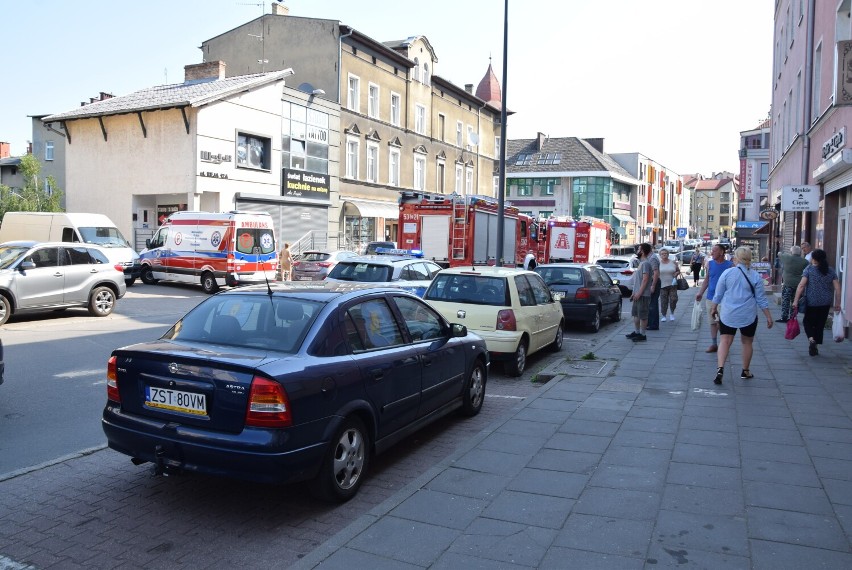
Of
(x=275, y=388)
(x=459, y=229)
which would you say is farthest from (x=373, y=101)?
(x=275, y=388)

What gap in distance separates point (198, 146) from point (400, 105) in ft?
50.2

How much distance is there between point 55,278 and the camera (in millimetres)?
14352

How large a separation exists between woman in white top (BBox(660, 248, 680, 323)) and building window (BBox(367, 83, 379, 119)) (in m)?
23.6

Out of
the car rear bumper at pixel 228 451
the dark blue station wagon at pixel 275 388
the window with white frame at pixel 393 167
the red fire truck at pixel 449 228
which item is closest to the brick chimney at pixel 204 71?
the window with white frame at pixel 393 167

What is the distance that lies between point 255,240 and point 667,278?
13074 millimetres

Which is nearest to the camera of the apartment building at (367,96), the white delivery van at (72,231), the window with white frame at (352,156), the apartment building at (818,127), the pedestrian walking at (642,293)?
the apartment building at (818,127)

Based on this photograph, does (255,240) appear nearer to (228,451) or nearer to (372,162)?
(372,162)

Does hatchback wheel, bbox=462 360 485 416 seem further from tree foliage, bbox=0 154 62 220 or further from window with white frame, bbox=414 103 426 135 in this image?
window with white frame, bbox=414 103 426 135

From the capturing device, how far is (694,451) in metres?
6.06

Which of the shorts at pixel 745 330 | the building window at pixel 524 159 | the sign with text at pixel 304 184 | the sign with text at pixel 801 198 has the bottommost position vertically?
the shorts at pixel 745 330

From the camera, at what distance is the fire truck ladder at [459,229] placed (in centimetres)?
2266

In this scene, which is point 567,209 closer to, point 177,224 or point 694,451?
point 177,224

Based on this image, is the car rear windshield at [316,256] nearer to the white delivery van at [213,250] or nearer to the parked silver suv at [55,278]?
the white delivery van at [213,250]

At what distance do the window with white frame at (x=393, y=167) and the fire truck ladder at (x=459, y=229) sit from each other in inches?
670
